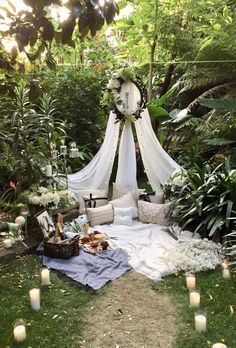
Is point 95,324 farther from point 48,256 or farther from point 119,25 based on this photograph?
point 119,25

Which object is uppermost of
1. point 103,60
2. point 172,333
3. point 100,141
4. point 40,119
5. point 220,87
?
point 103,60

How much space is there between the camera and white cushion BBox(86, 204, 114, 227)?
186 inches

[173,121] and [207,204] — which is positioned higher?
[173,121]

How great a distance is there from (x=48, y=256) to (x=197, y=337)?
1.80m

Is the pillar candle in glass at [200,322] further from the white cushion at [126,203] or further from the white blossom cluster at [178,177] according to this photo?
the white cushion at [126,203]

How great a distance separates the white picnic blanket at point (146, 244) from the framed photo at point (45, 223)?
72 centimetres

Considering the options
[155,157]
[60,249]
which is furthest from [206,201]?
[60,249]

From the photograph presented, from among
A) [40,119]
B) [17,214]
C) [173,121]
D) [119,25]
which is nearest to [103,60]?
[119,25]

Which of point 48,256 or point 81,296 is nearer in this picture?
point 81,296

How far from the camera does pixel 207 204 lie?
4.32 m

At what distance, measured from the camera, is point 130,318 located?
115 inches

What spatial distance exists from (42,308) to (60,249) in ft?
2.90

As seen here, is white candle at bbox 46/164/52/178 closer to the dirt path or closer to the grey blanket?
the grey blanket

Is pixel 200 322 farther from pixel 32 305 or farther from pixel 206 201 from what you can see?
pixel 206 201
